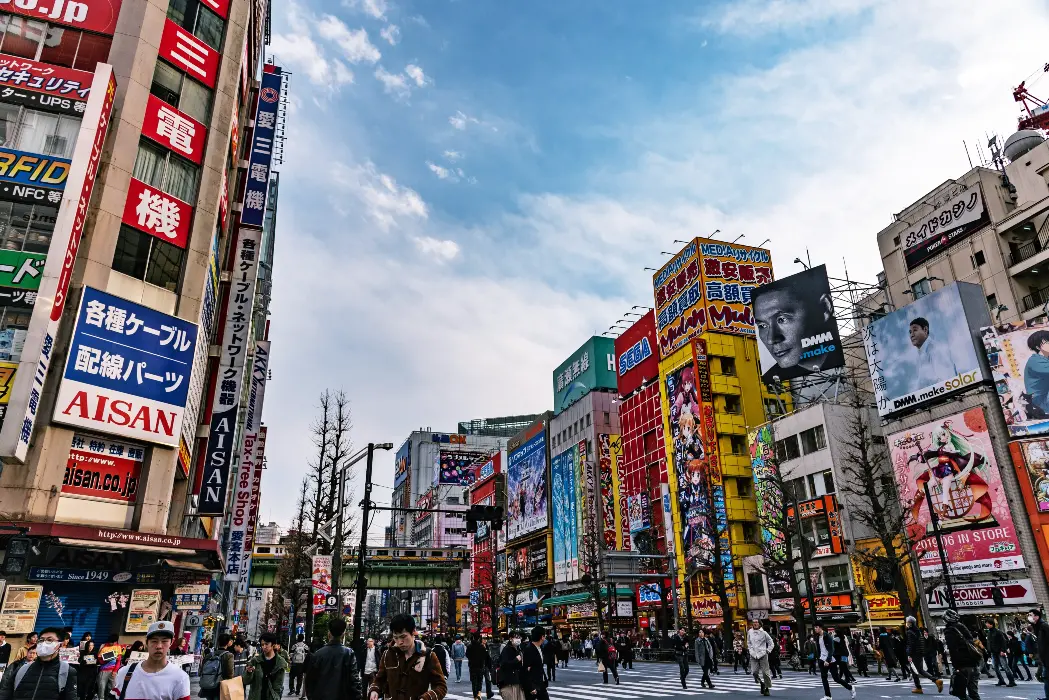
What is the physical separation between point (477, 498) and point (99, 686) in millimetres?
89883

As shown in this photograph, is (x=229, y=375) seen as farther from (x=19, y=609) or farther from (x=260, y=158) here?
(x=19, y=609)

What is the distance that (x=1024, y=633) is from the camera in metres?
25.8

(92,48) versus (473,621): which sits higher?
(92,48)

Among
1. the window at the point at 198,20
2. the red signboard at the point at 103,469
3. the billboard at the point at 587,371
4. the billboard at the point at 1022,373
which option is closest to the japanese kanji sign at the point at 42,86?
the window at the point at 198,20

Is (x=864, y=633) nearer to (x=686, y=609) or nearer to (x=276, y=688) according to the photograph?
(x=686, y=609)

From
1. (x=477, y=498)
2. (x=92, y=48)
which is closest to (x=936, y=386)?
(x=92, y=48)

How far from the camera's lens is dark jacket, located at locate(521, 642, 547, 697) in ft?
29.4

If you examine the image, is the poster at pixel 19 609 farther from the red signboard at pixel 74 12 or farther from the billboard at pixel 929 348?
the billboard at pixel 929 348

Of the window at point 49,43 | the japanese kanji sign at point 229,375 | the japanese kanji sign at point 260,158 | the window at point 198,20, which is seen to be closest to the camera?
the window at point 49,43

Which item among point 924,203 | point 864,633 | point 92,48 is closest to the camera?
point 92,48

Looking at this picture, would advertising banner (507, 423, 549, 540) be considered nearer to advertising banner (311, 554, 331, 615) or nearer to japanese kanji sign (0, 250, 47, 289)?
advertising banner (311, 554, 331, 615)

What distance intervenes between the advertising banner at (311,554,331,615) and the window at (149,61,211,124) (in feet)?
55.2

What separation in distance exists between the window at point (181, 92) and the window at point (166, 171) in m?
2.14

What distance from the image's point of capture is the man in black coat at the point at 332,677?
6035 millimetres
